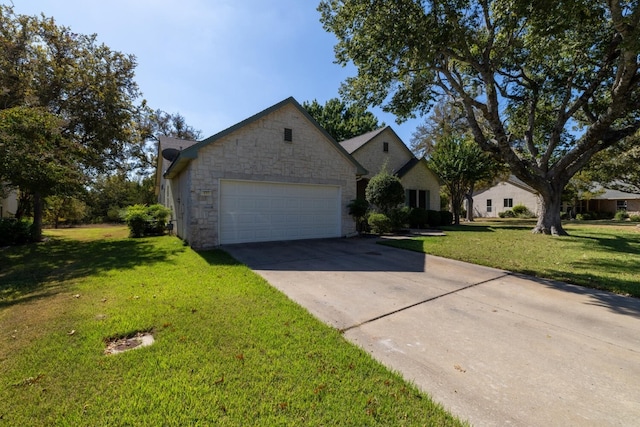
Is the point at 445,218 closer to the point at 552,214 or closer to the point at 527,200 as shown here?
the point at 552,214

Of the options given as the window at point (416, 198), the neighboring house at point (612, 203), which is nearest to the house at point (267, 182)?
the window at point (416, 198)

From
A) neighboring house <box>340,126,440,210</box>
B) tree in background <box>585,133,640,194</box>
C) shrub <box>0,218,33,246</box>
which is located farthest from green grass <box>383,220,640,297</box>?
shrub <box>0,218,33,246</box>

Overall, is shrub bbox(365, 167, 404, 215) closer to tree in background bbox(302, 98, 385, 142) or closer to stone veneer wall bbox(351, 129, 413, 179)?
stone veneer wall bbox(351, 129, 413, 179)

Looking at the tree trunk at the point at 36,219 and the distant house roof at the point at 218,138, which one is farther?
the tree trunk at the point at 36,219

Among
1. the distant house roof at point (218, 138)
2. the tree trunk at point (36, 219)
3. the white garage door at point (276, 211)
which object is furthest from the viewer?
the tree trunk at point (36, 219)

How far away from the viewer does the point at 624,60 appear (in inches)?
352

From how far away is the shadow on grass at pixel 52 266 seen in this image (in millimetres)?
5305

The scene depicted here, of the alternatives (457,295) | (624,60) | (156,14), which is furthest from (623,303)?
(156,14)

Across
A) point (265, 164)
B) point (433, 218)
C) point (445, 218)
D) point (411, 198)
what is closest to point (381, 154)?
point (411, 198)

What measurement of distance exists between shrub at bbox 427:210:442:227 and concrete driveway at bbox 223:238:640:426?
12.4 meters

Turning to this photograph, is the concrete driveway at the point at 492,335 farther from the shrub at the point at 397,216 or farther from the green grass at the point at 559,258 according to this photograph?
the shrub at the point at 397,216

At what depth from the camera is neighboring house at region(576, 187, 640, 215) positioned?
32.2 m

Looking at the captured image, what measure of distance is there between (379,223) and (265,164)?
19.7 feet

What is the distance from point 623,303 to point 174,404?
663cm
